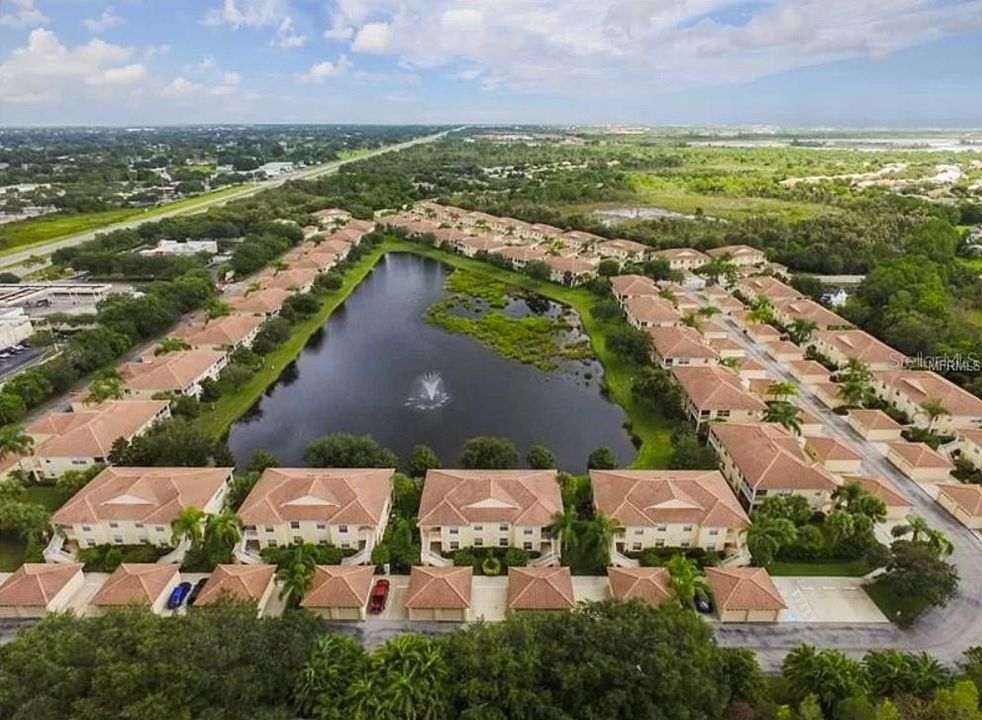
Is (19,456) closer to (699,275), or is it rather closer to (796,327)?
(796,327)

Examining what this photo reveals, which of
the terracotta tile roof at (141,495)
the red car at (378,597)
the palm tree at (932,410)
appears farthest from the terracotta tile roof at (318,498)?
the palm tree at (932,410)

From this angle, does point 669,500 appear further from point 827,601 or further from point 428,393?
point 428,393

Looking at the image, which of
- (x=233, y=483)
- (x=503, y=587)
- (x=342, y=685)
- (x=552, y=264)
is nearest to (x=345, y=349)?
(x=233, y=483)

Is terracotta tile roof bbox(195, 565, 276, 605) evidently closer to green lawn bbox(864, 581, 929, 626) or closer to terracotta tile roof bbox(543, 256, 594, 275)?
green lawn bbox(864, 581, 929, 626)

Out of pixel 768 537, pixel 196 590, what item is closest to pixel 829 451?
pixel 768 537

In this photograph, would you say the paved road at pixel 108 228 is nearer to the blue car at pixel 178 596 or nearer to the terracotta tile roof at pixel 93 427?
the terracotta tile roof at pixel 93 427
